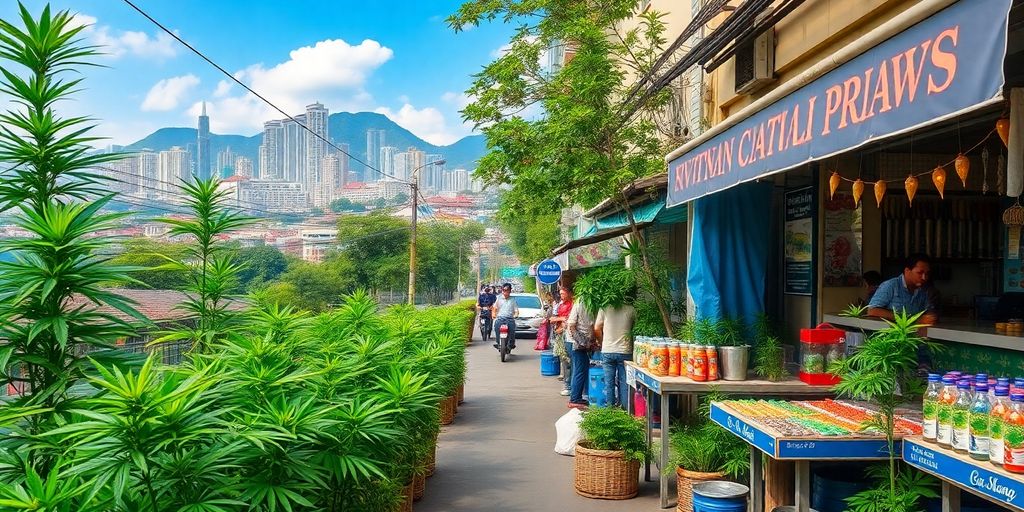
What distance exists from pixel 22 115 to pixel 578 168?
642cm

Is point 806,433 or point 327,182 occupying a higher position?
point 327,182

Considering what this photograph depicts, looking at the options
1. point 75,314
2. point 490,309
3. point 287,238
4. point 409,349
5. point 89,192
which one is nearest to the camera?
point 75,314

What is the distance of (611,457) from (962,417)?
11.9 ft

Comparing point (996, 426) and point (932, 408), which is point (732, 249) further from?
point (996, 426)

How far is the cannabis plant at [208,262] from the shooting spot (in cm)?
493

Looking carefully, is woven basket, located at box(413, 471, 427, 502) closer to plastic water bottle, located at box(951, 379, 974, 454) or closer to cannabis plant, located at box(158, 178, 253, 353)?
cannabis plant, located at box(158, 178, 253, 353)

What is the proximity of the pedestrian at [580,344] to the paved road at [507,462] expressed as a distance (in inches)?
21.1

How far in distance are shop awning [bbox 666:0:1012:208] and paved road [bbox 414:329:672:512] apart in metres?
3.35

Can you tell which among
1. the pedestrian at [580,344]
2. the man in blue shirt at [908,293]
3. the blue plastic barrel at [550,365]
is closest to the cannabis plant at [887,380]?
the man in blue shirt at [908,293]

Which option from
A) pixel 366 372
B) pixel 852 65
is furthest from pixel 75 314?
pixel 852 65

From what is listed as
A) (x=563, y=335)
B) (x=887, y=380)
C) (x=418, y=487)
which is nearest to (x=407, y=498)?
(x=418, y=487)

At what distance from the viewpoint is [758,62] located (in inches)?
281

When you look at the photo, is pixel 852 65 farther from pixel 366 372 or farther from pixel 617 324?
pixel 617 324

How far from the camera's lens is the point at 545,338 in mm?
20609
